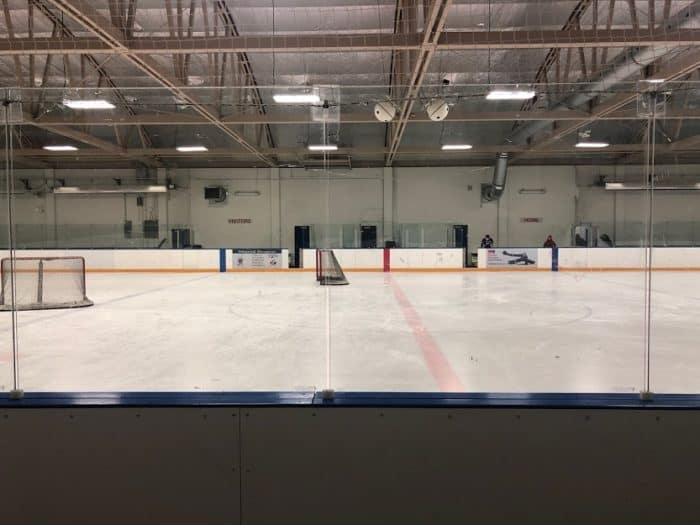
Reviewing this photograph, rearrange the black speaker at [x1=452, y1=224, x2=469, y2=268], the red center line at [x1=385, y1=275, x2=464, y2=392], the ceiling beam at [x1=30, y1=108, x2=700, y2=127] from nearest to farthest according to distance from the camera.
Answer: the red center line at [x1=385, y1=275, x2=464, y2=392] → the ceiling beam at [x1=30, y1=108, x2=700, y2=127] → the black speaker at [x1=452, y1=224, x2=469, y2=268]

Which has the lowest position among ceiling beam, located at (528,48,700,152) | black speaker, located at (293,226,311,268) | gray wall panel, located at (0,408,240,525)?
gray wall panel, located at (0,408,240,525)

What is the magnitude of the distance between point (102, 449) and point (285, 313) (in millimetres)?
7239

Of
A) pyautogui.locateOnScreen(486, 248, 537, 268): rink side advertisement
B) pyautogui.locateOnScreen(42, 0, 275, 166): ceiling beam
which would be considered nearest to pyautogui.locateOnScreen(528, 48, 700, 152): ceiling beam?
pyautogui.locateOnScreen(486, 248, 537, 268): rink side advertisement

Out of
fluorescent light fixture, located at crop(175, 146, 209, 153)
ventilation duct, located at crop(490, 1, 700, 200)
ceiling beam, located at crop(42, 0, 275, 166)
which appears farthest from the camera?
fluorescent light fixture, located at crop(175, 146, 209, 153)

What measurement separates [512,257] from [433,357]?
14.1m

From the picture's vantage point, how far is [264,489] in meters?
2.41

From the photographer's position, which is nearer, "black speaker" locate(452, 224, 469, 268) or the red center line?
the red center line

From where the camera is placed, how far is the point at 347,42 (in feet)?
31.2

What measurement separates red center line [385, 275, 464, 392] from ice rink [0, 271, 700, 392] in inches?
0.8

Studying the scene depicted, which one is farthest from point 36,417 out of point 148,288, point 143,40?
point 148,288

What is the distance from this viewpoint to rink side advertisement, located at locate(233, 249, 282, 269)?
19203 millimetres

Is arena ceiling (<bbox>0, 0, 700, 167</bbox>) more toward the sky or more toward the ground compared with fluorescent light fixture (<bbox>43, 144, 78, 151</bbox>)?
more toward the sky

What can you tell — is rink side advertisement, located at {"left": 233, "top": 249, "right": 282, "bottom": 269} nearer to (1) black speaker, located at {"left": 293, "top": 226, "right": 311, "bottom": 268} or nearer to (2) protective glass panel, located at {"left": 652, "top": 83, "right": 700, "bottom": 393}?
(1) black speaker, located at {"left": 293, "top": 226, "right": 311, "bottom": 268}

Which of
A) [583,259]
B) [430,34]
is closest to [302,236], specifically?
[583,259]
